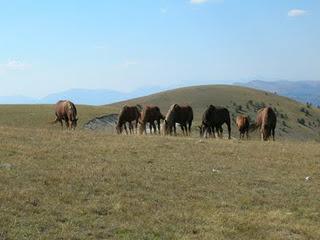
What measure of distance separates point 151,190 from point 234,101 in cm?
9557

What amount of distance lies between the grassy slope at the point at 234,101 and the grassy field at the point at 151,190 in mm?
72491

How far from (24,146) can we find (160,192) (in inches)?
260

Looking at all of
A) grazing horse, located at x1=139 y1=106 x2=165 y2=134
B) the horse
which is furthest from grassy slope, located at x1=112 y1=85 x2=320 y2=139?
the horse

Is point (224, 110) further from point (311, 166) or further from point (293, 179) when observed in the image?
point (293, 179)

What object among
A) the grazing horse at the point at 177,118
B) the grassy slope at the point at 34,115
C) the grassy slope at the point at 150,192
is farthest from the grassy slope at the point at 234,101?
the grassy slope at the point at 150,192

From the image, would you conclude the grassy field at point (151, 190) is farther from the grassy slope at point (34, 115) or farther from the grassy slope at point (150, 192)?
the grassy slope at point (34, 115)

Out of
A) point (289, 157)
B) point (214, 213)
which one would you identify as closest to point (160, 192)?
point (214, 213)

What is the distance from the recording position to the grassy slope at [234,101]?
319 feet

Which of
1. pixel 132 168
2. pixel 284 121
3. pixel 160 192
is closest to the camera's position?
pixel 160 192

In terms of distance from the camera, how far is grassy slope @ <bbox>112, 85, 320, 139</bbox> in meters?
97.2

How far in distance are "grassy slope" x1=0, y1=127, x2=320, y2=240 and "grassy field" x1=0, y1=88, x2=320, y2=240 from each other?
0.08 feet

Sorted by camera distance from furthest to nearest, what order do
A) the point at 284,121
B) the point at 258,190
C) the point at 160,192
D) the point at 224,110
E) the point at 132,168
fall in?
the point at 284,121, the point at 224,110, the point at 132,168, the point at 258,190, the point at 160,192

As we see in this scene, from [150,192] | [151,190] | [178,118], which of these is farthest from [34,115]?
[150,192]

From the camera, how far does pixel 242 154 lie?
20469mm
